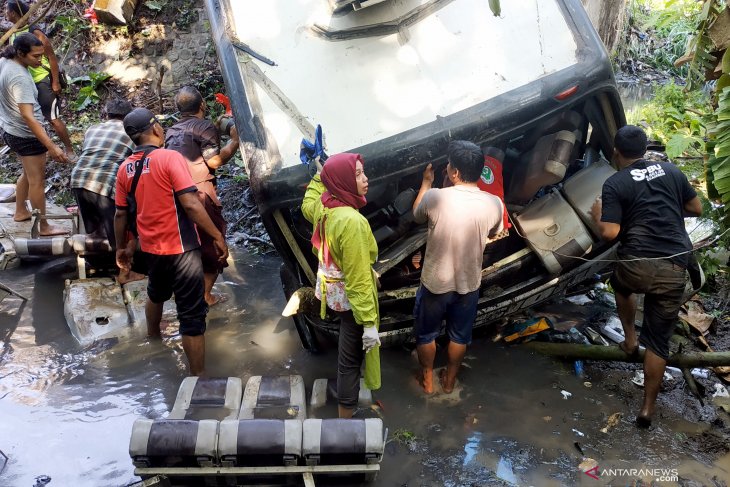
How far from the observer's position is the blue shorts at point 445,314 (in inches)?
148

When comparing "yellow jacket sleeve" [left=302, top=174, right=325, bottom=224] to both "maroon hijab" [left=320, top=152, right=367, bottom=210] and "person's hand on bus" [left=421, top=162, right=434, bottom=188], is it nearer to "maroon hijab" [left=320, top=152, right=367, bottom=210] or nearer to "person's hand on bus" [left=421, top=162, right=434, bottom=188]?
"maroon hijab" [left=320, top=152, right=367, bottom=210]

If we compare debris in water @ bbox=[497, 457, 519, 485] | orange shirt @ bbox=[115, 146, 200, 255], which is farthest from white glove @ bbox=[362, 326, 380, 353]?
orange shirt @ bbox=[115, 146, 200, 255]

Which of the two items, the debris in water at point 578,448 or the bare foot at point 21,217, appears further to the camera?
the bare foot at point 21,217

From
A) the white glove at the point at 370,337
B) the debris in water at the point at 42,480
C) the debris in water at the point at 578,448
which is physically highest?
the white glove at the point at 370,337

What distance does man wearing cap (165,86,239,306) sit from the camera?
4551mm

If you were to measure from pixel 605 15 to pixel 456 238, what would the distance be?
5.15 m

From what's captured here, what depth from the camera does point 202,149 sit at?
464cm

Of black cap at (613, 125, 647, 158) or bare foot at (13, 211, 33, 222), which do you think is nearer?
black cap at (613, 125, 647, 158)

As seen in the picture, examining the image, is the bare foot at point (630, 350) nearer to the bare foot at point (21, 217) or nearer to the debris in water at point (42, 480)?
the debris in water at point (42, 480)

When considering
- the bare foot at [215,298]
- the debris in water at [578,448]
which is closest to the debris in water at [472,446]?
the debris in water at [578,448]

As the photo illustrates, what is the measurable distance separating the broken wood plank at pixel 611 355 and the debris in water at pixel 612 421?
43 centimetres

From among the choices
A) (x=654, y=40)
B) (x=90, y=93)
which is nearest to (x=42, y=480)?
(x=90, y=93)

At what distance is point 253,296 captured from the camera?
5.31 meters

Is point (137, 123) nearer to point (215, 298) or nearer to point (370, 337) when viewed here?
point (215, 298)
